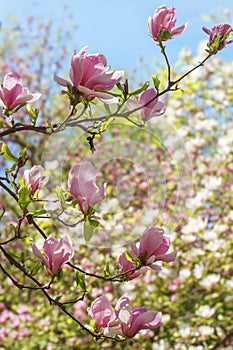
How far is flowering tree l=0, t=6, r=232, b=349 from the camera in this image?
0.96 metres

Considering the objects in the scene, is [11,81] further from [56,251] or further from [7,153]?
[56,251]

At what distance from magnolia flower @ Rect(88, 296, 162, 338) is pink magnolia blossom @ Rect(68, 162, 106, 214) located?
0.16m

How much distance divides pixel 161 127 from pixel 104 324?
174 cm

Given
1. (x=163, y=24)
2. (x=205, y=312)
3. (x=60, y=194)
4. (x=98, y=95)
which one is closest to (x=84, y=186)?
(x=60, y=194)

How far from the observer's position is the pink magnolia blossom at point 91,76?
2.97ft

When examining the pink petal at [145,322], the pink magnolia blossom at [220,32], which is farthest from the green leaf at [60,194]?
the pink magnolia blossom at [220,32]

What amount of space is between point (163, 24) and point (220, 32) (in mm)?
95

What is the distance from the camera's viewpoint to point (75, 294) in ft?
10.6

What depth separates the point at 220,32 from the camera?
1.00 m

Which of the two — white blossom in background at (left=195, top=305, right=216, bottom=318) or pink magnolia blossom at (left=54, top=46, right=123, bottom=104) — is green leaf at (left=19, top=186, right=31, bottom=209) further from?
white blossom in background at (left=195, top=305, right=216, bottom=318)

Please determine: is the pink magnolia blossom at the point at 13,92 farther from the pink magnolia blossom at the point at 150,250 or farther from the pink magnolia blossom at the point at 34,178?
the pink magnolia blossom at the point at 150,250

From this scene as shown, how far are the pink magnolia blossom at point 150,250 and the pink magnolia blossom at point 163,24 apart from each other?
32 centimetres

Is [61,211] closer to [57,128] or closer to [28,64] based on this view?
[57,128]

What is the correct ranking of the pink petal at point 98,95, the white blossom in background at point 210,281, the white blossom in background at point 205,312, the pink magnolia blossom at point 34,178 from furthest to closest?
the white blossom in background at point 210,281 → the white blossom in background at point 205,312 → the pink magnolia blossom at point 34,178 → the pink petal at point 98,95
